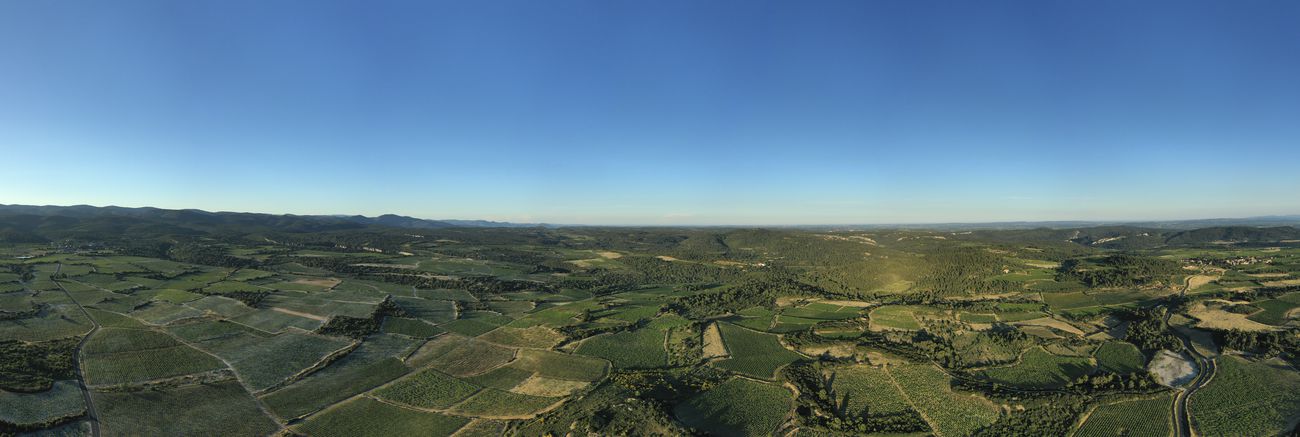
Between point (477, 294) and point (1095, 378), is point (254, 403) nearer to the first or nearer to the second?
point (477, 294)

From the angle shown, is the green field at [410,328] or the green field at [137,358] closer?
the green field at [137,358]

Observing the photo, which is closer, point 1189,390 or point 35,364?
point 1189,390

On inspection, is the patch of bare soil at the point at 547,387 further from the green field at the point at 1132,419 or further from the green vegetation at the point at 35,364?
the green field at the point at 1132,419

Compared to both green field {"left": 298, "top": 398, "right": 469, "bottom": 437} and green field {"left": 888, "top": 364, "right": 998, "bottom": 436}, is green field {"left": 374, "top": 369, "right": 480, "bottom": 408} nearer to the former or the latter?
green field {"left": 298, "top": 398, "right": 469, "bottom": 437}

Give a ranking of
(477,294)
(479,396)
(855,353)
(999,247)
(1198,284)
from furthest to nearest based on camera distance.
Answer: (999,247) → (477,294) → (1198,284) → (855,353) → (479,396)

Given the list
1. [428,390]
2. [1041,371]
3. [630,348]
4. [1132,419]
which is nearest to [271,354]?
[428,390]

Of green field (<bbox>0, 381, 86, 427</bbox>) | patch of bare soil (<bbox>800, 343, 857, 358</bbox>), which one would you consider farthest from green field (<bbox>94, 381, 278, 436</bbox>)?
patch of bare soil (<bbox>800, 343, 857, 358</bbox>)

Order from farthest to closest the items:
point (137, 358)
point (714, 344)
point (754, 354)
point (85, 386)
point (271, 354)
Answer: point (714, 344)
point (754, 354)
point (271, 354)
point (137, 358)
point (85, 386)

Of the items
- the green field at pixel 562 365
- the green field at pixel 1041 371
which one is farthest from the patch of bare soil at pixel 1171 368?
the green field at pixel 562 365

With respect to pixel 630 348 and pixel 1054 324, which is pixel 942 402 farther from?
pixel 1054 324

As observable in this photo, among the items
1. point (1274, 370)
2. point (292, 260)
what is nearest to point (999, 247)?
point (1274, 370)

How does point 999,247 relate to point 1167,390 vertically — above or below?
above
